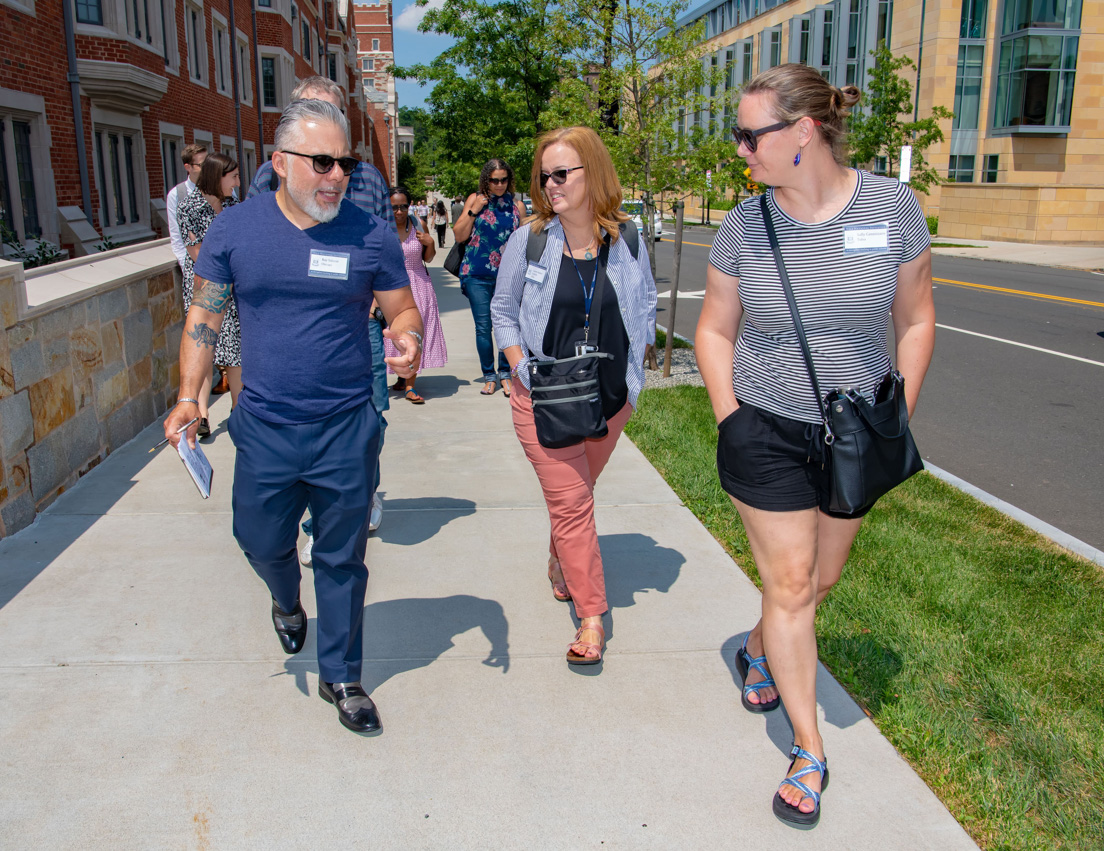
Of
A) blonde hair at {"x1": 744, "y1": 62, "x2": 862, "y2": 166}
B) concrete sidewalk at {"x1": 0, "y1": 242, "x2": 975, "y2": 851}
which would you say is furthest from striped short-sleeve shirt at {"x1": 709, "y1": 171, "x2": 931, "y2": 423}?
concrete sidewalk at {"x1": 0, "y1": 242, "x2": 975, "y2": 851}

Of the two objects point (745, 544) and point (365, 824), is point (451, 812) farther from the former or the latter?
point (745, 544)

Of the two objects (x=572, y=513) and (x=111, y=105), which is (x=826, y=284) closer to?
(x=572, y=513)

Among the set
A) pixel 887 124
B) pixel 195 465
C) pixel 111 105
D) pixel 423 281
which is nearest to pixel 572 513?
pixel 195 465

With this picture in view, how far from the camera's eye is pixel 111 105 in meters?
16.3

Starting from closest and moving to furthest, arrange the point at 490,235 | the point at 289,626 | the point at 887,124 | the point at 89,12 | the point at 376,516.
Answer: the point at 289,626 < the point at 376,516 < the point at 490,235 < the point at 89,12 < the point at 887,124

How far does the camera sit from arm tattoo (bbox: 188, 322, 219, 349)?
3217mm

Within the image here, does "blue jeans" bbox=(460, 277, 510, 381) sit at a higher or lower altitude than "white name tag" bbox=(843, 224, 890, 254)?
lower

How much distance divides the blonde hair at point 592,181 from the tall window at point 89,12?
1471 centimetres

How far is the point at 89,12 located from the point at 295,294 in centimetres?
1559

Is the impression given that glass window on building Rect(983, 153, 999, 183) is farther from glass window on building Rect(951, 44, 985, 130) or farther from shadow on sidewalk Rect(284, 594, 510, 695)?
shadow on sidewalk Rect(284, 594, 510, 695)

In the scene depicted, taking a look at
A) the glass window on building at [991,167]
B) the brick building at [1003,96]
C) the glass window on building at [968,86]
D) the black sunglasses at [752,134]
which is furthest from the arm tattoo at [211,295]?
the glass window on building at [991,167]

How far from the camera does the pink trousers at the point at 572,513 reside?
373 cm

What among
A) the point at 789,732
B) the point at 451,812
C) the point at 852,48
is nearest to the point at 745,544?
the point at 789,732

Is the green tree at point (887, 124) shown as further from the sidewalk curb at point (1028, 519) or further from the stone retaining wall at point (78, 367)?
the stone retaining wall at point (78, 367)
